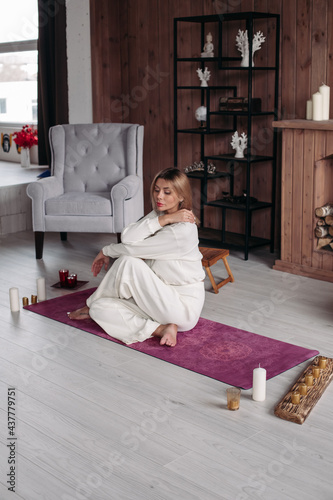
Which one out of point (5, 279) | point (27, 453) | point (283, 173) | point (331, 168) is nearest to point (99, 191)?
point (5, 279)

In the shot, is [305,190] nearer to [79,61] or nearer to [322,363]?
[322,363]

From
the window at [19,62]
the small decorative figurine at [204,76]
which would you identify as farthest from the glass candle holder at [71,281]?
the window at [19,62]

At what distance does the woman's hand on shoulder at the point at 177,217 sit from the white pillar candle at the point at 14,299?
102 cm

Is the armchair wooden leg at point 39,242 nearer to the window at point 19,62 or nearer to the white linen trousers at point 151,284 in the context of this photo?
the white linen trousers at point 151,284

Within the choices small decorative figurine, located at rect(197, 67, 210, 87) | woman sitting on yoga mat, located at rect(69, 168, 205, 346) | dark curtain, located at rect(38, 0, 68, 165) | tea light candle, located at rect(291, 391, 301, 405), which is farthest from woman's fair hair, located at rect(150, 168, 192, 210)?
dark curtain, located at rect(38, 0, 68, 165)

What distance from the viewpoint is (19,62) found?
6.99 m

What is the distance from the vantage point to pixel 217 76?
5180mm

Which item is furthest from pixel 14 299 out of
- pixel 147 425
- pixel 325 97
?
pixel 325 97

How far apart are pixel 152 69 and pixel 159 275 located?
9.64 ft

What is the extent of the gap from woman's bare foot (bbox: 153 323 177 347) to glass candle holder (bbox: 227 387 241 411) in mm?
642

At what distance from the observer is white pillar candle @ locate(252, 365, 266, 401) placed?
2586 millimetres

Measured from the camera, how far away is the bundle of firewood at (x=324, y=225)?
166 inches

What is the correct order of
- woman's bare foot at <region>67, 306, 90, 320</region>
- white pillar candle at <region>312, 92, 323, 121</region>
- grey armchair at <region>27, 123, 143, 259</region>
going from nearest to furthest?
woman's bare foot at <region>67, 306, 90, 320</region>
white pillar candle at <region>312, 92, 323, 121</region>
grey armchair at <region>27, 123, 143, 259</region>

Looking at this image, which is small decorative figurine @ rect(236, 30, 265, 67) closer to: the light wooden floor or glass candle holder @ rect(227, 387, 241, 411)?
the light wooden floor
